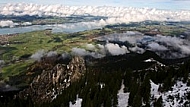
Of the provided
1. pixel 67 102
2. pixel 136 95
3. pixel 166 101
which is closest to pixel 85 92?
pixel 67 102

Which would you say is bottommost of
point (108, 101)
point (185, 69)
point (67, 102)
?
point (67, 102)

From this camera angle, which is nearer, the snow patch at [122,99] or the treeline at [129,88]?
the treeline at [129,88]

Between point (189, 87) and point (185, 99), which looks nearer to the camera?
point (185, 99)

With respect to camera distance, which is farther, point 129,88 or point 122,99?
point 129,88

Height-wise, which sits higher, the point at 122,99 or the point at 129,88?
the point at 129,88

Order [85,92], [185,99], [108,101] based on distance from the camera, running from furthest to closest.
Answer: [85,92], [108,101], [185,99]

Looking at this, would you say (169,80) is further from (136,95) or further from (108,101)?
(108,101)

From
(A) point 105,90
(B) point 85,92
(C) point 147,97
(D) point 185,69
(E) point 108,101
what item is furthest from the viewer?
(B) point 85,92

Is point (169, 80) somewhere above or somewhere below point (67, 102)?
above

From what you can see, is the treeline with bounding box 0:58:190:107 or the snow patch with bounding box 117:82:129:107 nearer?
the treeline with bounding box 0:58:190:107
